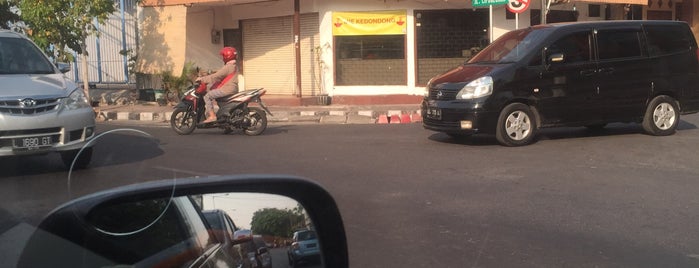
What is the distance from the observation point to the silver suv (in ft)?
23.9

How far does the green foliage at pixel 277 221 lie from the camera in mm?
2156

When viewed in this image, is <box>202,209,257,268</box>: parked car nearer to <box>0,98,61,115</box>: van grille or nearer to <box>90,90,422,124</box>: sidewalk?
<box>0,98,61,115</box>: van grille

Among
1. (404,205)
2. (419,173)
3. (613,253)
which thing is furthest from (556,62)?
(613,253)

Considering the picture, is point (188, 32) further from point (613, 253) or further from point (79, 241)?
point (79, 241)

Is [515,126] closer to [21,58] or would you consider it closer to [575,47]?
[575,47]

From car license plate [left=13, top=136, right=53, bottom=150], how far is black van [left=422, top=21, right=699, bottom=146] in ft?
17.2

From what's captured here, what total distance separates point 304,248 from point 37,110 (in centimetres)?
624

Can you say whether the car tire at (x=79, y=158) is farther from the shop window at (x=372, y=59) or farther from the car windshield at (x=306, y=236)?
the shop window at (x=372, y=59)

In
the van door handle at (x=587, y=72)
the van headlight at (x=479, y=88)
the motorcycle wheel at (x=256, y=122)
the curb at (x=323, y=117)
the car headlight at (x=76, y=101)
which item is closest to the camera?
the car headlight at (x=76, y=101)

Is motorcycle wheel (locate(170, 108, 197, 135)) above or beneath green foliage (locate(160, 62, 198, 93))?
beneath

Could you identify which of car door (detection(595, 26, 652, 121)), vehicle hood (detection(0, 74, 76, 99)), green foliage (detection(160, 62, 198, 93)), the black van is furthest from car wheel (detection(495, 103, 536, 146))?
green foliage (detection(160, 62, 198, 93))

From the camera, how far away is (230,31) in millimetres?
19906

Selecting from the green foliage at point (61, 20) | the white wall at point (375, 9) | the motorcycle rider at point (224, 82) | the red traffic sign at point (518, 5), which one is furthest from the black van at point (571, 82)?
the green foliage at point (61, 20)

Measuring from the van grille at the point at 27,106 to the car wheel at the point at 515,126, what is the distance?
19.0ft
